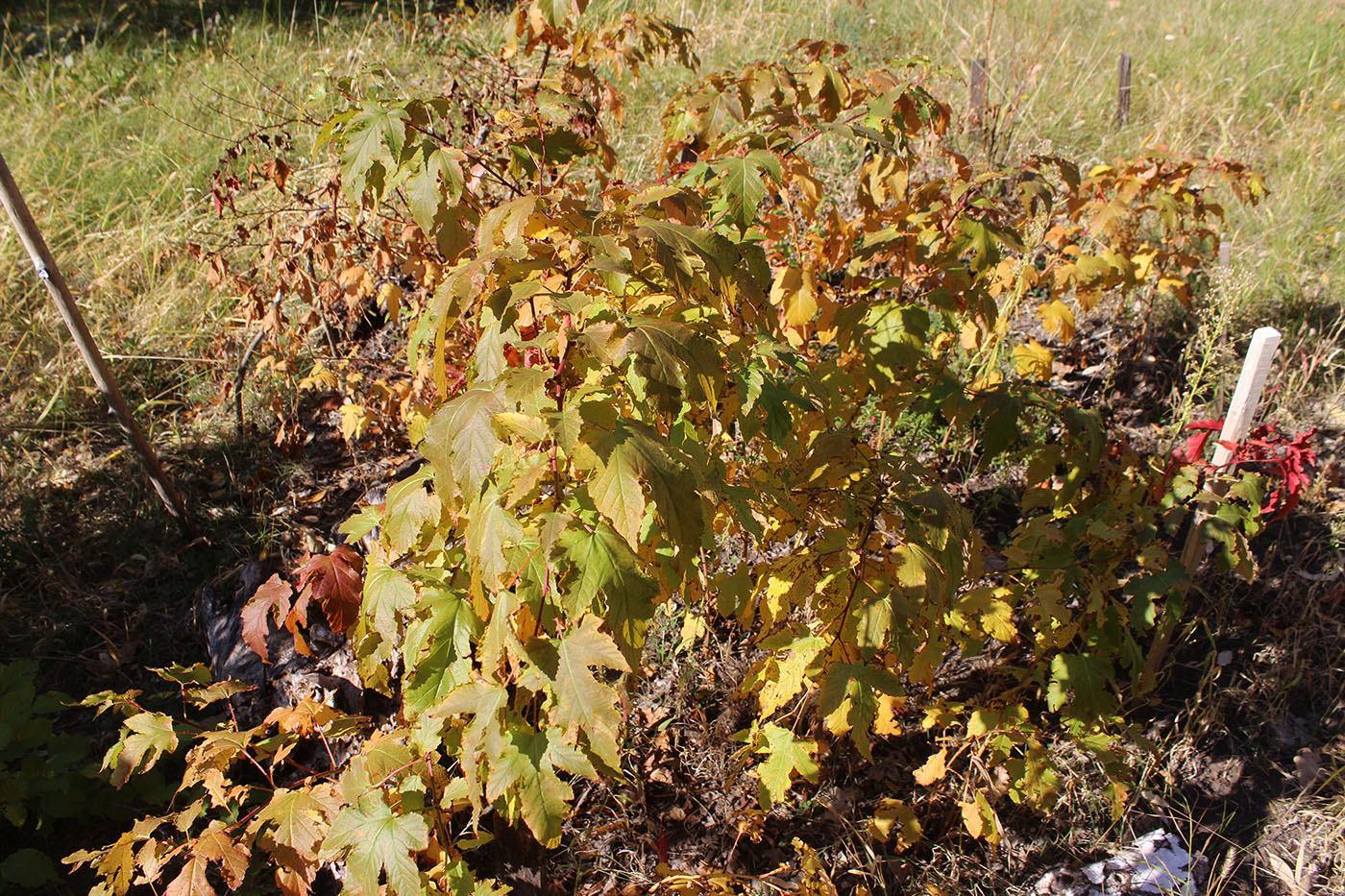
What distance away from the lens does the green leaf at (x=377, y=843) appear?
1.30 metres

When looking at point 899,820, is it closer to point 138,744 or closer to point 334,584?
point 334,584

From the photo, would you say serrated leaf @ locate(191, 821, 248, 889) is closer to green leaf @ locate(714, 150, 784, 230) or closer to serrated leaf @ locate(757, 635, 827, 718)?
serrated leaf @ locate(757, 635, 827, 718)

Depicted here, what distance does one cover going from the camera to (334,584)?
158 cm

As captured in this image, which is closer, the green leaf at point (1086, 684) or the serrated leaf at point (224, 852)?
the serrated leaf at point (224, 852)

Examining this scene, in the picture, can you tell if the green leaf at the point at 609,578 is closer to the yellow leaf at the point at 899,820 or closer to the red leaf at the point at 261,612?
the red leaf at the point at 261,612

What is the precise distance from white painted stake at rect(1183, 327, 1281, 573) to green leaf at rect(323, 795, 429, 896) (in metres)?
1.99

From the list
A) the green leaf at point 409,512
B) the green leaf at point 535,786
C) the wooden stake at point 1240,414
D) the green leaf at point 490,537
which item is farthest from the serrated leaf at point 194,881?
the wooden stake at point 1240,414

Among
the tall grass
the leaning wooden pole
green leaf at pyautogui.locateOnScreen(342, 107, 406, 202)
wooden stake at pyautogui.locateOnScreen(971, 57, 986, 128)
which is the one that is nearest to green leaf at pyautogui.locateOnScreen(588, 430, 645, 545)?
green leaf at pyautogui.locateOnScreen(342, 107, 406, 202)

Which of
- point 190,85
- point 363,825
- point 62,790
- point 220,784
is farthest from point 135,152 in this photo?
point 363,825

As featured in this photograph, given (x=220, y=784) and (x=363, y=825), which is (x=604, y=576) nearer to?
(x=363, y=825)

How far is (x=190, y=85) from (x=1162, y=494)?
6328 millimetres

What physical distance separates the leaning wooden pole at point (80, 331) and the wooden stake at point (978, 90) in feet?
12.2

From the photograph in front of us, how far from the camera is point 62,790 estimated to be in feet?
6.75

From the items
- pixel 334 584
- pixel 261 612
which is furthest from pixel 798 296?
pixel 261 612
